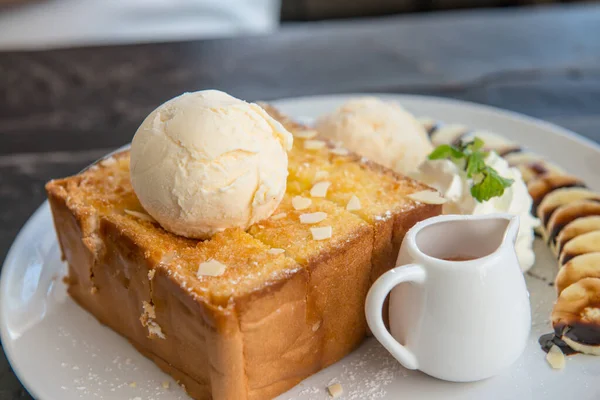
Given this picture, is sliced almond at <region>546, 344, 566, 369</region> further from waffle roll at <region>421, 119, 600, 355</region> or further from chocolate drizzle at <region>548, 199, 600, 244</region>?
chocolate drizzle at <region>548, 199, 600, 244</region>

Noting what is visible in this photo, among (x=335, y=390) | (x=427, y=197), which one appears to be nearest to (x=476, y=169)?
(x=427, y=197)

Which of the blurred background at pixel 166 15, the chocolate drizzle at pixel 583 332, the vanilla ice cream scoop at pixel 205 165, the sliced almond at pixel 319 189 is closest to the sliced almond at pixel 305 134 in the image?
the sliced almond at pixel 319 189

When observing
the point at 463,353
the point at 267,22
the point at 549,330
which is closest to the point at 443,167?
the point at 549,330

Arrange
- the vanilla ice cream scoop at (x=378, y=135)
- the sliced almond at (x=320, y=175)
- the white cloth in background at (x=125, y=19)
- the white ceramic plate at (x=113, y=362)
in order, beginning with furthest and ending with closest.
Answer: the white cloth in background at (x=125, y=19), the vanilla ice cream scoop at (x=378, y=135), the sliced almond at (x=320, y=175), the white ceramic plate at (x=113, y=362)

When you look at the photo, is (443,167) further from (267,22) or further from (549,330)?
(267,22)

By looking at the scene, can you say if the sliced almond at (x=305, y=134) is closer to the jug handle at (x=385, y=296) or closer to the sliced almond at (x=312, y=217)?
the sliced almond at (x=312, y=217)
